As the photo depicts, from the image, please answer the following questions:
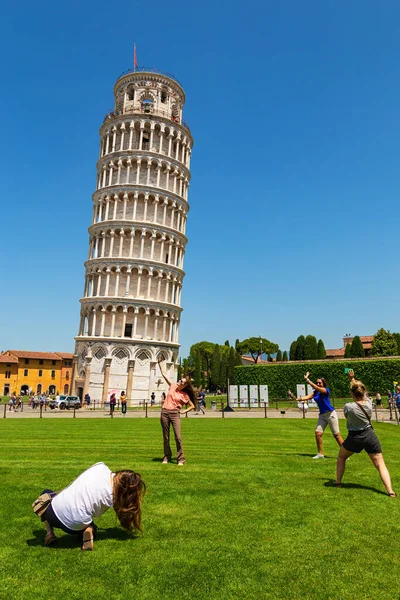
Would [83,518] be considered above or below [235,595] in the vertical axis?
above

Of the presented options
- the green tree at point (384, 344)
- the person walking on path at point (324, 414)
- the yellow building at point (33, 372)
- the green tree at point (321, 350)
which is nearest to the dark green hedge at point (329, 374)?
the green tree at point (384, 344)

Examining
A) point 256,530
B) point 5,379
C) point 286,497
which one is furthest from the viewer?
point 5,379

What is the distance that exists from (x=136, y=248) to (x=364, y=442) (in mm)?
53402

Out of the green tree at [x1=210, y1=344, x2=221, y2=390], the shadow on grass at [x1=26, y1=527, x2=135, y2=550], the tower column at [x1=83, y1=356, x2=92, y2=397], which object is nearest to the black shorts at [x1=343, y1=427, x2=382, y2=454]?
the shadow on grass at [x1=26, y1=527, x2=135, y2=550]

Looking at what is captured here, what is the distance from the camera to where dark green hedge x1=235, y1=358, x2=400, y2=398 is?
49.4 metres

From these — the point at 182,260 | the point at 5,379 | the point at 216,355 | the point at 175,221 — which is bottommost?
the point at 5,379

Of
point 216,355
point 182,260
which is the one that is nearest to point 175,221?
point 182,260

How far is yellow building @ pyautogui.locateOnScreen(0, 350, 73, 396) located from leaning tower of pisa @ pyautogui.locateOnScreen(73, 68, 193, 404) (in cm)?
3832

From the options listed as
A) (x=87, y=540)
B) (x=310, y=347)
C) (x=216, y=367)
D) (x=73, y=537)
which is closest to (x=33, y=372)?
(x=216, y=367)

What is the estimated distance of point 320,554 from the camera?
17.4ft

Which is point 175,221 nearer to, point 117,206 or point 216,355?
point 117,206

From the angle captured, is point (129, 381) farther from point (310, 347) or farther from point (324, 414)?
point (310, 347)

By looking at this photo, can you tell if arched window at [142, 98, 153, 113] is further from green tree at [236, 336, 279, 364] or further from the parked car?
green tree at [236, 336, 279, 364]

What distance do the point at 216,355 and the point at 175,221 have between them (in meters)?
52.1
